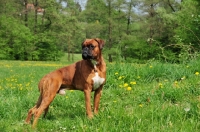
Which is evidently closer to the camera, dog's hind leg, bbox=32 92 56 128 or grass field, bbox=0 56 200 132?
grass field, bbox=0 56 200 132

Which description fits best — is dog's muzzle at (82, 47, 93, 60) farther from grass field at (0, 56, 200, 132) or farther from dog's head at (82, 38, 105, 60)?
grass field at (0, 56, 200, 132)

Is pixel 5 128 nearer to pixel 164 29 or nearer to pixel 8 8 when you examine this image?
pixel 164 29

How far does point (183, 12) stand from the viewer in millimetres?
34219

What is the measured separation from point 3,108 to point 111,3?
39.7 m

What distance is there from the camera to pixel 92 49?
14.7ft

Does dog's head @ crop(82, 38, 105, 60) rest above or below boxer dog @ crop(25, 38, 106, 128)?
above

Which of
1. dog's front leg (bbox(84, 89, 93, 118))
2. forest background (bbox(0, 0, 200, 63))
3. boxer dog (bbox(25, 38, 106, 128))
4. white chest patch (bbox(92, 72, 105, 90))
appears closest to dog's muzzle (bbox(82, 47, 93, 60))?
boxer dog (bbox(25, 38, 106, 128))

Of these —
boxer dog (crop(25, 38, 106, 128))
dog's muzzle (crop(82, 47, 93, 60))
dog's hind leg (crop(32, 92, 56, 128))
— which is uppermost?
dog's muzzle (crop(82, 47, 93, 60))

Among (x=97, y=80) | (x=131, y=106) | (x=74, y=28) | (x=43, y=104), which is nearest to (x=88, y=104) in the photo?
(x=97, y=80)

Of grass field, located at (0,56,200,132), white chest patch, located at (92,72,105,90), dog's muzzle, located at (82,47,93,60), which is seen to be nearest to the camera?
grass field, located at (0,56,200,132)

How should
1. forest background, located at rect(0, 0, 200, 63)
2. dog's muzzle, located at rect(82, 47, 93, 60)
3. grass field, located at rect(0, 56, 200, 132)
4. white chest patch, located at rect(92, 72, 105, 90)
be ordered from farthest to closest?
forest background, located at rect(0, 0, 200, 63)
white chest patch, located at rect(92, 72, 105, 90)
dog's muzzle, located at rect(82, 47, 93, 60)
grass field, located at rect(0, 56, 200, 132)

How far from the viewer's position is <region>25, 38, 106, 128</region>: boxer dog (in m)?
4.47

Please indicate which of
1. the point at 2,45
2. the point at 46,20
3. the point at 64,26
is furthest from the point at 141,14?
the point at 2,45

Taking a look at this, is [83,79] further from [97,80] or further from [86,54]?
[86,54]
